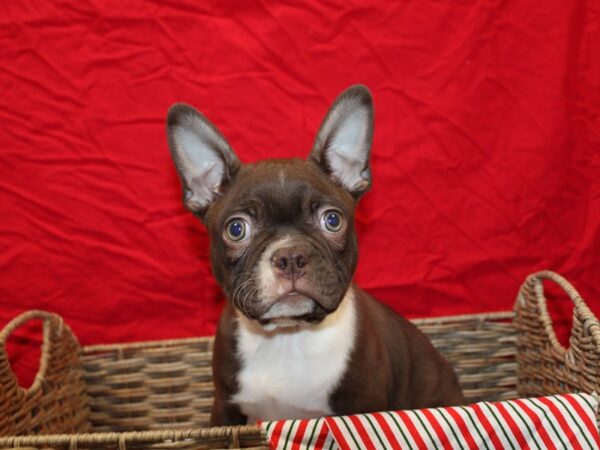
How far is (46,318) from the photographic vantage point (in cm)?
329

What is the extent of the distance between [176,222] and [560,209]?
2.24 m

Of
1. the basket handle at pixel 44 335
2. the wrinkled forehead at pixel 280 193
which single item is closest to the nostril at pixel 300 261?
the wrinkled forehead at pixel 280 193

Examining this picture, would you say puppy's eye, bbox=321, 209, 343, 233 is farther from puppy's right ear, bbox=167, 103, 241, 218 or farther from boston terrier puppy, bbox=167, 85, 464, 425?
puppy's right ear, bbox=167, 103, 241, 218

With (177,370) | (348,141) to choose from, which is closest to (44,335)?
(177,370)

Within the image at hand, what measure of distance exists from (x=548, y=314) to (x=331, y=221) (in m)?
1.40

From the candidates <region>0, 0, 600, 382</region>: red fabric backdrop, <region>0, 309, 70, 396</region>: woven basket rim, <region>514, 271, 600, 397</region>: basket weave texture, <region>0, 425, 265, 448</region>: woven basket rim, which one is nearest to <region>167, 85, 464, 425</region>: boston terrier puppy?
<region>0, 425, 265, 448</region>: woven basket rim

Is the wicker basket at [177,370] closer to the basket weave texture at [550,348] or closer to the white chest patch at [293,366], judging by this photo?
Result: the basket weave texture at [550,348]

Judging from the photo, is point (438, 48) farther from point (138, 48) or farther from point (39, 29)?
point (39, 29)

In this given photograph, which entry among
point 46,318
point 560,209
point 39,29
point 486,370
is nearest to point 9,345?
point 46,318

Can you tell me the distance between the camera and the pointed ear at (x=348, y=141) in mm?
2686

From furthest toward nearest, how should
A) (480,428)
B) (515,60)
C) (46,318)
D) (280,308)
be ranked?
(515,60) → (46,318) → (280,308) → (480,428)

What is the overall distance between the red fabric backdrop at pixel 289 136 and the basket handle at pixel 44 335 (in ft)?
1.36

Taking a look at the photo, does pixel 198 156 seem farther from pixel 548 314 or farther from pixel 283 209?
pixel 548 314

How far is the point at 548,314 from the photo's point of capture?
3262mm
